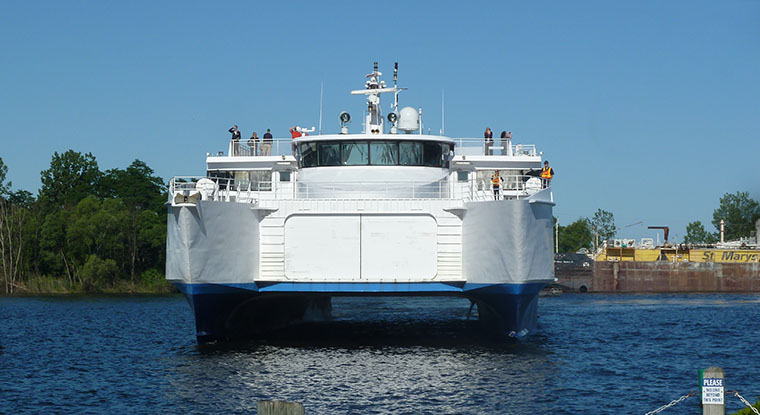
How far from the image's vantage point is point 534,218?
24297 millimetres

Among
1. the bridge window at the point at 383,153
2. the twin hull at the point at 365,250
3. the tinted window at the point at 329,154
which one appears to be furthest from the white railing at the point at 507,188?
the tinted window at the point at 329,154

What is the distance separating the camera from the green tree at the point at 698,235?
434ft

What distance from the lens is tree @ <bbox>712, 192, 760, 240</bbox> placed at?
12744cm

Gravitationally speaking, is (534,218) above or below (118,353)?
above

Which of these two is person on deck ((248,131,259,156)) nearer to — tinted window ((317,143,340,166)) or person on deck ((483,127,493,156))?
tinted window ((317,143,340,166))

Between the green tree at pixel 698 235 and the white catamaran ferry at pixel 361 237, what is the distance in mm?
114279

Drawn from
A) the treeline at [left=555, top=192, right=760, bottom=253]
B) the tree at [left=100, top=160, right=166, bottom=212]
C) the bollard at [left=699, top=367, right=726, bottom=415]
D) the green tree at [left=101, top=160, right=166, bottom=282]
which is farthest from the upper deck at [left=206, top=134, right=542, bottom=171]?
the treeline at [left=555, top=192, right=760, bottom=253]

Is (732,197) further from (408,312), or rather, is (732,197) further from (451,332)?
(451,332)

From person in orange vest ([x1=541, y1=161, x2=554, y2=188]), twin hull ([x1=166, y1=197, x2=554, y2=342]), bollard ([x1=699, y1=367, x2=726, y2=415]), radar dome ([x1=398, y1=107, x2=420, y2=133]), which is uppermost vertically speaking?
radar dome ([x1=398, y1=107, x2=420, y2=133])

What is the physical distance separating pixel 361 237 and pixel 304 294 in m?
2.80

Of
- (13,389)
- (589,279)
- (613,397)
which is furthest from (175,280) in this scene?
(589,279)

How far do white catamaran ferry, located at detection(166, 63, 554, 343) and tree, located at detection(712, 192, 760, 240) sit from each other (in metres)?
111

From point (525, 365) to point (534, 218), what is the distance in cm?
415

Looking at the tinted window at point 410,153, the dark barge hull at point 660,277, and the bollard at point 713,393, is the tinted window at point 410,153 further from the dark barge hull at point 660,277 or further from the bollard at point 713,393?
the dark barge hull at point 660,277
